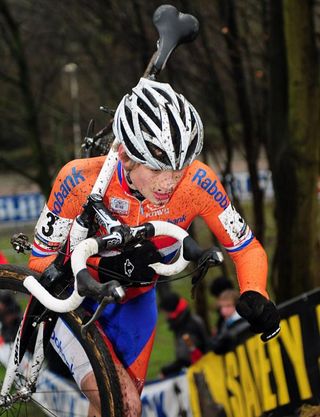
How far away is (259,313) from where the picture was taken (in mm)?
3252

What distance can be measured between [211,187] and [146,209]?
34cm

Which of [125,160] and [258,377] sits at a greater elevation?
[125,160]

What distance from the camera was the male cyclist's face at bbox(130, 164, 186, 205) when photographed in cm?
315

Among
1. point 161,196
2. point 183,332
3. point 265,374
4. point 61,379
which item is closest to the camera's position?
point 161,196

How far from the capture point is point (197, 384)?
5332 mm

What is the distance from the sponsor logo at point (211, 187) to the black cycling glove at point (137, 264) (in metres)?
0.39

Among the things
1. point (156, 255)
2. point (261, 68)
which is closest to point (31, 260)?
point (156, 255)

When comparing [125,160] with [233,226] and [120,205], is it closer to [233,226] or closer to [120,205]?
[120,205]

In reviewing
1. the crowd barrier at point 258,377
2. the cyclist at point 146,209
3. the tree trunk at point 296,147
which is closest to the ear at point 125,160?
the cyclist at point 146,209

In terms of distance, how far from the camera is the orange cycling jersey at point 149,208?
355 centimetres

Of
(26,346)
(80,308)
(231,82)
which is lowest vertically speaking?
(26,346)

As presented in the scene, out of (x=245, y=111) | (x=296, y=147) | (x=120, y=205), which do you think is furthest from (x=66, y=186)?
(x=245, y=111)

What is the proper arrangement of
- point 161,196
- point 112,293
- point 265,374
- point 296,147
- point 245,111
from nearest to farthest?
1. point 112,293
2. point 161,196
3. point 265,374
4. point 296,147
5. point 245,111

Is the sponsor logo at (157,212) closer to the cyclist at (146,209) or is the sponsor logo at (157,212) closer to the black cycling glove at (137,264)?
the cyclist at (146,209)
